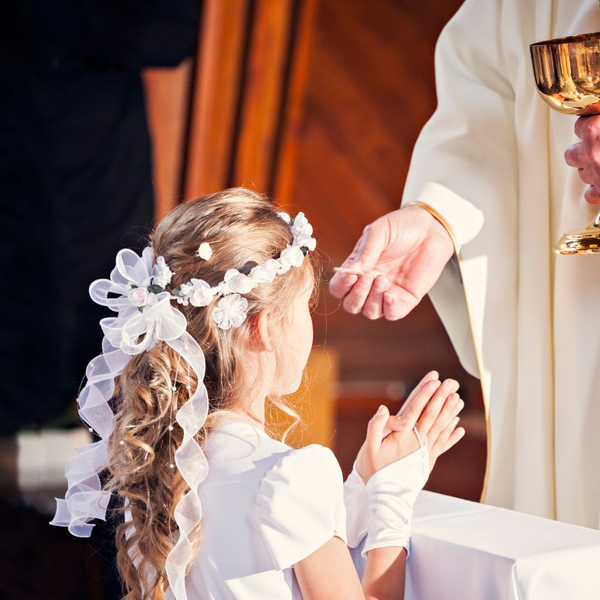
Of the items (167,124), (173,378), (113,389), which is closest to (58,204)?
(167,124)

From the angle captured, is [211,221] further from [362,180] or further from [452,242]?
[362,180]

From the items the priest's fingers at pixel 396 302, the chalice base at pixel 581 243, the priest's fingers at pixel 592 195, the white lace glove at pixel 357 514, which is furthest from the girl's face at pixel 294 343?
the priest's fingers at pixel 592 195

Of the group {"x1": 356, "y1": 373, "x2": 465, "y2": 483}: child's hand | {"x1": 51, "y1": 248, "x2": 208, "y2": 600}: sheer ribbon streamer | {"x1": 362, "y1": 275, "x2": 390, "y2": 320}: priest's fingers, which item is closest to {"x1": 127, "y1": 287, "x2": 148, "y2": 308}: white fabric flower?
{"x1": 51, "y1": 248, "x2": 208, "y2": 600}: sheer ribbon streamer

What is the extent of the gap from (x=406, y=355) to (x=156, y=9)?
9.54 feet

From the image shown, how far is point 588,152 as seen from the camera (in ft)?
4.86

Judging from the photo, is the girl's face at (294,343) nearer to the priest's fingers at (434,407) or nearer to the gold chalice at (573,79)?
the priest's fingers at (434,407)

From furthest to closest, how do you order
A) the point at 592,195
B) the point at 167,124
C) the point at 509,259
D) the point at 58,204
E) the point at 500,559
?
the point at 167,124 < the point at 58,204 < the point at 509,259 < the point at 592,195 < the point at 500,559

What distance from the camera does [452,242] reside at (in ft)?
5.95

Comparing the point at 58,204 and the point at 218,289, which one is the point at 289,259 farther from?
the point at 58,204

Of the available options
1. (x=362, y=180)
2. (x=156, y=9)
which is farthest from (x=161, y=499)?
(x=362, y=180)

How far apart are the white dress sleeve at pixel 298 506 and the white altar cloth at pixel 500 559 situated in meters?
0.15

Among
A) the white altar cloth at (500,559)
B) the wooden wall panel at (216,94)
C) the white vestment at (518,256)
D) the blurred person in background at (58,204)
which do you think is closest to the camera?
the white altar cloth at (500,559)

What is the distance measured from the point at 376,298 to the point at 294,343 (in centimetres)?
36

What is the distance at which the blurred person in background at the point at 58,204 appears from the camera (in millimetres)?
3242
